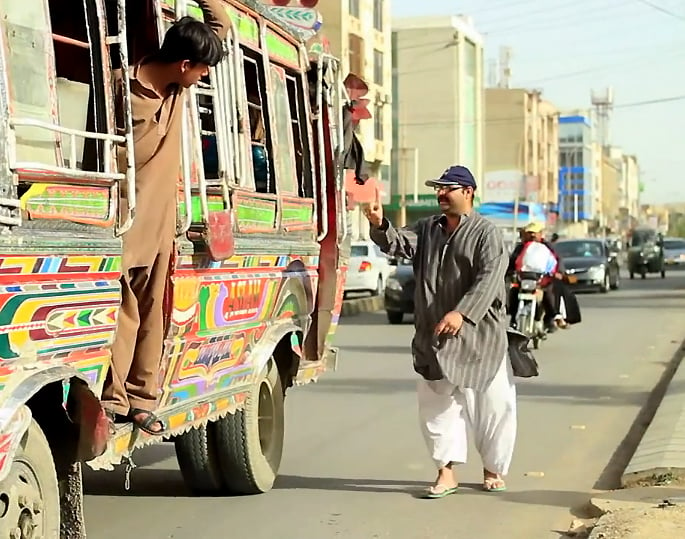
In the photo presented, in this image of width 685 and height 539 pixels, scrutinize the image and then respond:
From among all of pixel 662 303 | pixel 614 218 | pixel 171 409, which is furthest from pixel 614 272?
pixel 614 218

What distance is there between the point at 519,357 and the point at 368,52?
4953 centimetres

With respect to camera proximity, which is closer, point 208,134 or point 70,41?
point 70,41

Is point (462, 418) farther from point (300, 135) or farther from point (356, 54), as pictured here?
point (356, 54)

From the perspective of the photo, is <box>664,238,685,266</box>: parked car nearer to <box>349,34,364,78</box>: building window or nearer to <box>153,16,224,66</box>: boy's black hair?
<box>349,34,364,78</box>: building window

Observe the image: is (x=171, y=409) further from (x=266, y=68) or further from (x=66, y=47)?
(x=266, y=68)

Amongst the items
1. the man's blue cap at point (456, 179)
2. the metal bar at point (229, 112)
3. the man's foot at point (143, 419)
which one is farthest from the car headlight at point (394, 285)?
the man's foot at point (143, 419)

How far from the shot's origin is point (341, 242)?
29.1 feet

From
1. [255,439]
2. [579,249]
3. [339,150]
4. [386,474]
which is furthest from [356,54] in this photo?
[255,439]

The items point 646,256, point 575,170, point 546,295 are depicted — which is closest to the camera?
point 546,295

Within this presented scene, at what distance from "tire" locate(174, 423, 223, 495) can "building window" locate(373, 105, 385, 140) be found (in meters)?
50.7

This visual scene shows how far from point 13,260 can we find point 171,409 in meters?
2.02

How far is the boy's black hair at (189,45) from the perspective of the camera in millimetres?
5574

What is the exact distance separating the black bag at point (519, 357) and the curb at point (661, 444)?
0.88 meters

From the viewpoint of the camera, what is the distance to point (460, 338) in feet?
25.6
